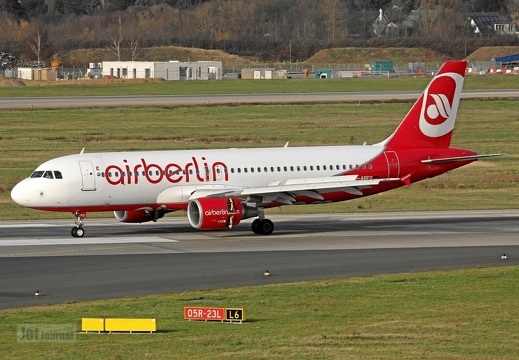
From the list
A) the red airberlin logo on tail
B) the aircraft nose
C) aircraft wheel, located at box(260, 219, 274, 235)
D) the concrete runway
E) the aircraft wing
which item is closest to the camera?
the concrete runway

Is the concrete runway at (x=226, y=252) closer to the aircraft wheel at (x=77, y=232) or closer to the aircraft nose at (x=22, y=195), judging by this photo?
the aircraft wheel at (x=77, y=232)

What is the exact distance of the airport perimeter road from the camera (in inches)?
4579

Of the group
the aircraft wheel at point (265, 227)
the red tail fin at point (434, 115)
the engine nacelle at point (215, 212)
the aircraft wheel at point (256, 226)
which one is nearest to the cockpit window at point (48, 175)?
the engine nacelle at point (215, 212)

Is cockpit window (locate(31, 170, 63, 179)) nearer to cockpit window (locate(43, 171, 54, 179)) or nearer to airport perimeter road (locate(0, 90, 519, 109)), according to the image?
cockpit window (locate(43, 171, 54, 179))

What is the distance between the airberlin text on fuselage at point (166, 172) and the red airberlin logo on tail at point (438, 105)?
10788 millimetres

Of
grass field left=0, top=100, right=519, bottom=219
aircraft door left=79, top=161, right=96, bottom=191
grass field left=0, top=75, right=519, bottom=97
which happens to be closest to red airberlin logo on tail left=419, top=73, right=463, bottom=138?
grass field left=0, top=100, right=519, bottom=219

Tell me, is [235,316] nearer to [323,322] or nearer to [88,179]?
[323,322]

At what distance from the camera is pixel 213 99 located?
403 ft

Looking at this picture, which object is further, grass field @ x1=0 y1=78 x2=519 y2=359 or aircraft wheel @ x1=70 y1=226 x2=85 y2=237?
aircraft wheel @ x1=70 y1=226 x2=85 y2=237

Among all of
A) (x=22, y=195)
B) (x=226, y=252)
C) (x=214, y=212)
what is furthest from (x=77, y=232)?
(x=226, y=252)

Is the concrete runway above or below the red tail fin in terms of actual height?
below

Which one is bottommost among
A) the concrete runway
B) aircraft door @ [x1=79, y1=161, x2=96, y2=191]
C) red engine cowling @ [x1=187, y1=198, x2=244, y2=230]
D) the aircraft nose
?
the concrete runway

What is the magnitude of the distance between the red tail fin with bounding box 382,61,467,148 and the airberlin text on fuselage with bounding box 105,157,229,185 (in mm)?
9152

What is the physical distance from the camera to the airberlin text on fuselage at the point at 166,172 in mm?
48375
